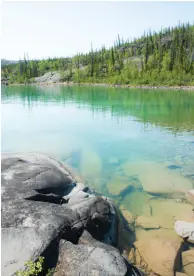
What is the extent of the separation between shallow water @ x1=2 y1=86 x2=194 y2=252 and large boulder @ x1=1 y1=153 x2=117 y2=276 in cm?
200

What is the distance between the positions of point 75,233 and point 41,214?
1014 millimetres

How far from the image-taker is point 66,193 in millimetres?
8828

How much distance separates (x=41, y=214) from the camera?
618 cm

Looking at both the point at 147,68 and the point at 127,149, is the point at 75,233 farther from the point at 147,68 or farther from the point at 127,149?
the point at 147,68

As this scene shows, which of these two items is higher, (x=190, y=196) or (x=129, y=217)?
(x=190, y=196)

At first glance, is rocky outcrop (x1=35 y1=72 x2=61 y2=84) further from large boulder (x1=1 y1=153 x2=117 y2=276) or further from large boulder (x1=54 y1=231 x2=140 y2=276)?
large boulder (x1=54 y1=231 x2=140 y2=276)

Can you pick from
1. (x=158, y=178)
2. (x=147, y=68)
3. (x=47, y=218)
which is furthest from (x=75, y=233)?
(x=147, y=68)

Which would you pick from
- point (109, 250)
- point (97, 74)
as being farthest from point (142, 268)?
point (97, 74)

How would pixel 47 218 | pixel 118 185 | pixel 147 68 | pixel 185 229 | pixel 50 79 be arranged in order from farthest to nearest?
pixel 50 79, pixel 147 68, pixel 118 185, pixel 185 229, pixel 47 218

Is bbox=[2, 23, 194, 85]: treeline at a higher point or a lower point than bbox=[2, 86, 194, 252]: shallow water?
higher

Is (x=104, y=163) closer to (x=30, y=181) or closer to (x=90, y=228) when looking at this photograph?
(x=30, y=181)

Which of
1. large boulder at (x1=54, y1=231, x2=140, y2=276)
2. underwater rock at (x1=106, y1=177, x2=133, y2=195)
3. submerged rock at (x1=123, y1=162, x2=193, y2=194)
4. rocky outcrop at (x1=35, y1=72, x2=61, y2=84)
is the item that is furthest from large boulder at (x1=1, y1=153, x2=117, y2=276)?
rocky outcrop at (x1=35, y1=72, x2=61, y2=84)

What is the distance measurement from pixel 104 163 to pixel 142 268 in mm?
7543

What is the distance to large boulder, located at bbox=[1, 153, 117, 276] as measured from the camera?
5.13 meters
